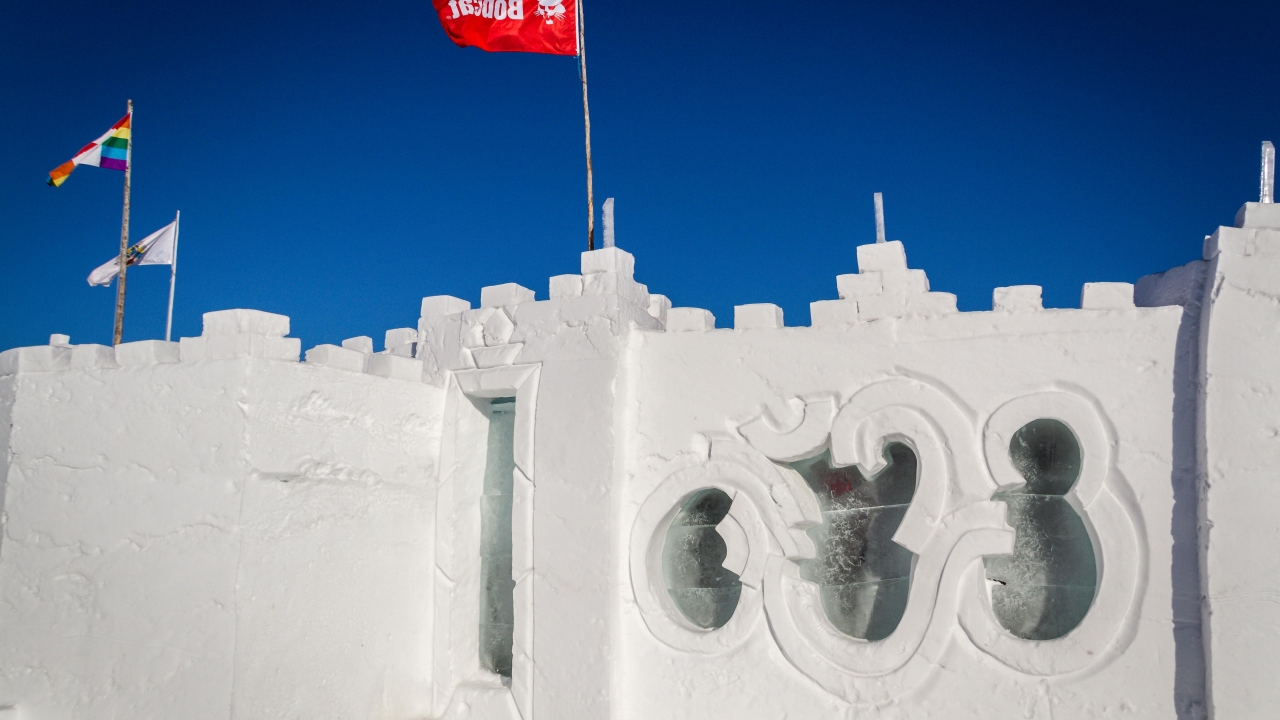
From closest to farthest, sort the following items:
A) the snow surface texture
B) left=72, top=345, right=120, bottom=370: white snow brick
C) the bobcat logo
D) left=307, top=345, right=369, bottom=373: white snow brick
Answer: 1. the snow surface texture
2. left=72, top=345, right=120, bottom=370: white snow brick
3. left=307, top=345, right=369, bottom=373: white snow brick
4. the bobcat logo

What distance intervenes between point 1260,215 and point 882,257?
6.07ft

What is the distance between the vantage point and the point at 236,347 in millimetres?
5074

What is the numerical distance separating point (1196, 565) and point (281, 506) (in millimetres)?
4843

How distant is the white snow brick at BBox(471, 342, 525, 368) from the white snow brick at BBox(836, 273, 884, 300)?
208cm

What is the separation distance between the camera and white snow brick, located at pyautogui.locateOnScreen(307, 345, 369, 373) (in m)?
5.54

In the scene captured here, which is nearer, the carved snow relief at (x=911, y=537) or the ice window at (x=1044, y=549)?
the carved snow relief at (x=911, y=537)

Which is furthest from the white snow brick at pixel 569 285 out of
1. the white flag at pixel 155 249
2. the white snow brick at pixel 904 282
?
the white flag at pixel 155 249

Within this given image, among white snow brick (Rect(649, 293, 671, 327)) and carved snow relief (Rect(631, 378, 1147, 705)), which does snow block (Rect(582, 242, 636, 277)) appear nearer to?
white snow brick (Rect(649, 293, 671, 327))

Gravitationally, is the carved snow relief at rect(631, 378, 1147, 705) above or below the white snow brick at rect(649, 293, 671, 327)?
below

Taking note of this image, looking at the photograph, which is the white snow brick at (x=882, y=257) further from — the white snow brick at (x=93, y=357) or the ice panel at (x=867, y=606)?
the white snow brick at (x=93, y=357)

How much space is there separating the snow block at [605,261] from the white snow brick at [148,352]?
256 centimetres

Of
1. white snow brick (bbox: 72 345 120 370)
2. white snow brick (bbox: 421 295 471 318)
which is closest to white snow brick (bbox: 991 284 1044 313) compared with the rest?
white snow brick (bbox: 421 295 471 318)

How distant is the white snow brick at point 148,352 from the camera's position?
5285 millimetres

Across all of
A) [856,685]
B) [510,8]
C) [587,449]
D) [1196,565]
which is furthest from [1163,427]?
[510,8]
